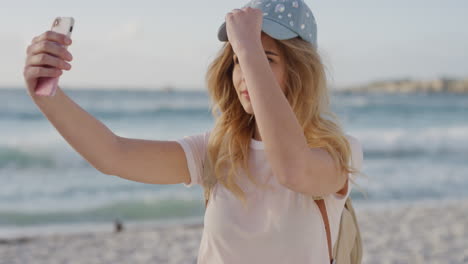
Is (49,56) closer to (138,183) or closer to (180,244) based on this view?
(180,244)

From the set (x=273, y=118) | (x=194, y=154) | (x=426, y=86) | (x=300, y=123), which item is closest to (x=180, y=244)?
(x=194, y=154)

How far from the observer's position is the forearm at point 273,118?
151 centimetres

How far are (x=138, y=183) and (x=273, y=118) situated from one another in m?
7.98

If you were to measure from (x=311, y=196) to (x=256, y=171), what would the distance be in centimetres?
21

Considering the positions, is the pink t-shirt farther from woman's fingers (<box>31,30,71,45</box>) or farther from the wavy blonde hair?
woman's fingers (<box>31,30,71,45</box>)

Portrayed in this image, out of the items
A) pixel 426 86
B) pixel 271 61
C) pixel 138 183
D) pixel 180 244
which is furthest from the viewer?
pixel 426 86

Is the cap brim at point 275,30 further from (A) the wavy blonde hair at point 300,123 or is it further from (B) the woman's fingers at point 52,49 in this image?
(B) the woman's fingers at point 52,49

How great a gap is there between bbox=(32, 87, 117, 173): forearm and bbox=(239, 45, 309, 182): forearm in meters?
0.50

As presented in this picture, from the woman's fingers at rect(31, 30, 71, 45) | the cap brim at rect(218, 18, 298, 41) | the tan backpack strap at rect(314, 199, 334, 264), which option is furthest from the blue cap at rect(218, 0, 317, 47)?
the woman's fingers at rect(31, 30, 71, 45)

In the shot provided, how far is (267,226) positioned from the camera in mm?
1782

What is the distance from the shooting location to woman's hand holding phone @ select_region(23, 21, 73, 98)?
4.67ft

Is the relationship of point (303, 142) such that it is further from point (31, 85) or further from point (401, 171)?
point (401, 171)

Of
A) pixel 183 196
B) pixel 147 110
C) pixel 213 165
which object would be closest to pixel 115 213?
pixel 183 196

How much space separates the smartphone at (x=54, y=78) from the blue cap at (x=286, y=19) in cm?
63
